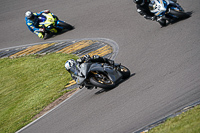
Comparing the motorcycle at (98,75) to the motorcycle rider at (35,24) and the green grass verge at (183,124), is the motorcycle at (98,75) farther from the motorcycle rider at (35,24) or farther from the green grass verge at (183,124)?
the motorcycle rider at (35,24)

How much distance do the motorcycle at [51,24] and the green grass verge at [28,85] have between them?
6.22ft

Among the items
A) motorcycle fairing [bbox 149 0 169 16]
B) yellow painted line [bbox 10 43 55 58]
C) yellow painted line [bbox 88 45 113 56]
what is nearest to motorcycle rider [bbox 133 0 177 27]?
motorcycle fairing [bbox 149 0 169 16]

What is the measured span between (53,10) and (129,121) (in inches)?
513

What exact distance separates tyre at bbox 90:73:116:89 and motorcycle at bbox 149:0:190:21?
178 inches

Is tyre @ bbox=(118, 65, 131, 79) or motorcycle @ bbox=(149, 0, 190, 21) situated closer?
tyre @ bbox=(118, 65, 131, 79)

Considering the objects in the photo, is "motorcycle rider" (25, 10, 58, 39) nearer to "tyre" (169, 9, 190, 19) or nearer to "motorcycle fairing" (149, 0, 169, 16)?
"motorcycle fairing" (149, 0, 169, 16)

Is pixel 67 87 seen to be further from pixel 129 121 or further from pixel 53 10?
pixel 53 10

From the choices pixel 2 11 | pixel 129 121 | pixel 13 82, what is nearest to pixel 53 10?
pixel 2 11

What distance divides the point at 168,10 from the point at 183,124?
296 inches

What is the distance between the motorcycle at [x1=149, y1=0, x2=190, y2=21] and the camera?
42.3 ft

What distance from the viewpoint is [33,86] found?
45.4 ft

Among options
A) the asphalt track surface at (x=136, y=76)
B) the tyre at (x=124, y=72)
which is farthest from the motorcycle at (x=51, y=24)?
the tyre at (x=124, y=72)

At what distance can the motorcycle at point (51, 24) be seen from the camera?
1686 cm

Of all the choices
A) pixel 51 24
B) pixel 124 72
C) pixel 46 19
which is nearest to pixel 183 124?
pixel 124 72
